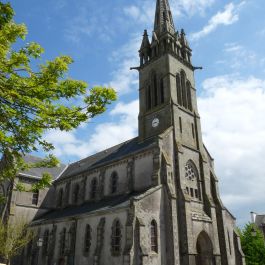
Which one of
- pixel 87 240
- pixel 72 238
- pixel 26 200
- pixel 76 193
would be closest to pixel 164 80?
pixel 76 193

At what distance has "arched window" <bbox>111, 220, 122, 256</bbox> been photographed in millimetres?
23078

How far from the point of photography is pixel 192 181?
29.1m

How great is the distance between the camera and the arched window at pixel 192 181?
28.3m

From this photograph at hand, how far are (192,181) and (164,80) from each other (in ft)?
39.7

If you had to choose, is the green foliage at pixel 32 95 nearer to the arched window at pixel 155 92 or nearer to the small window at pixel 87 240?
the small window at pixel 87 240

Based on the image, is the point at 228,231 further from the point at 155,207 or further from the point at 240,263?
the point at 155,207

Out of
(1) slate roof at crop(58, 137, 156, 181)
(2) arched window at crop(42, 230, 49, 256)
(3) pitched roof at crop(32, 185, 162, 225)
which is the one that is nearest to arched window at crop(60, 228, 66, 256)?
(3) pitched roof at crop(32, 185, 162, 225)

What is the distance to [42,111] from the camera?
8.68m

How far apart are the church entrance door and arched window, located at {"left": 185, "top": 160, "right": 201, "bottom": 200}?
3.81 m

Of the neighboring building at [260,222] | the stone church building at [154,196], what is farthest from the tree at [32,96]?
the neighboring building at [260,222]

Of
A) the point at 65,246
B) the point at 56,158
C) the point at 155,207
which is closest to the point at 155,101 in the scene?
the point at 155,207

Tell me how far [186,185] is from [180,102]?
33.9ft

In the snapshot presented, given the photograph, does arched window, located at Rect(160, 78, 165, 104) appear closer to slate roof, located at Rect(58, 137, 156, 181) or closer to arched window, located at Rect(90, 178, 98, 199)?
slate roof, located at Rect(58, 137, 156, 181)

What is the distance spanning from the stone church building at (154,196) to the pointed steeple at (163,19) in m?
0.26
